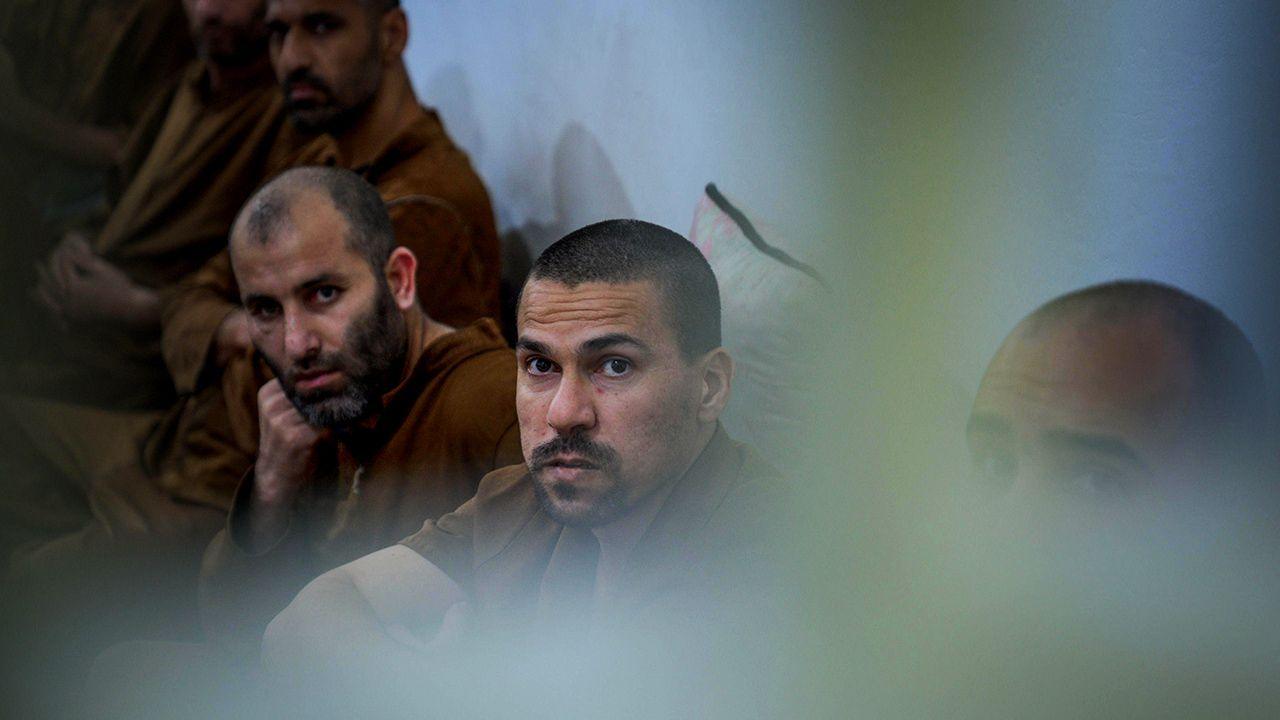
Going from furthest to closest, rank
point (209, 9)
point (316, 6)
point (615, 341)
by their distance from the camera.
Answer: point (209, 9) < point (316, 6) < point (615, 341)

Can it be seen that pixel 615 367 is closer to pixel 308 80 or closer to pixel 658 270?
pixel 658 270

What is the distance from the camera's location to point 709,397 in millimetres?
1506

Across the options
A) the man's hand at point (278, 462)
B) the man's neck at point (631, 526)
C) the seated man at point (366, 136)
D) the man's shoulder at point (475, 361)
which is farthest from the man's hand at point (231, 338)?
the man's neck at point (631, 526)

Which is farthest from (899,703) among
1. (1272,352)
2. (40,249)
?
(40,249)

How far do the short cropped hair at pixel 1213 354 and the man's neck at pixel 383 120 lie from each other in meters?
1.30

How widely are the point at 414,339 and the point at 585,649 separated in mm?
517

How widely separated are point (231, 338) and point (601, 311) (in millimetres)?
957

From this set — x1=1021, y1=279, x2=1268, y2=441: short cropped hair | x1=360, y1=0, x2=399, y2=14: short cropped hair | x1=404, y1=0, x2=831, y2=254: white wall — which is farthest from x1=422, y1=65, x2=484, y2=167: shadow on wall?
x1=1021, y1=279, x2=1268, y2=441: short cropped hair

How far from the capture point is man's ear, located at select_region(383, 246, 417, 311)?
1883 millimetres

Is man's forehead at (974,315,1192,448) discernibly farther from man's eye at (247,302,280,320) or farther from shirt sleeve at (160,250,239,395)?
shirt sleeve at (160,250,239,395)

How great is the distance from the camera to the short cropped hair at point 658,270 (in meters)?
1.50

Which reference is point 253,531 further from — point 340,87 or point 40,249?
point 40,249

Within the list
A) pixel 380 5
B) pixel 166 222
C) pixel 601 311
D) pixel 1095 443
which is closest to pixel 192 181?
pixel 166 222

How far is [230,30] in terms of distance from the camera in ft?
7.97
